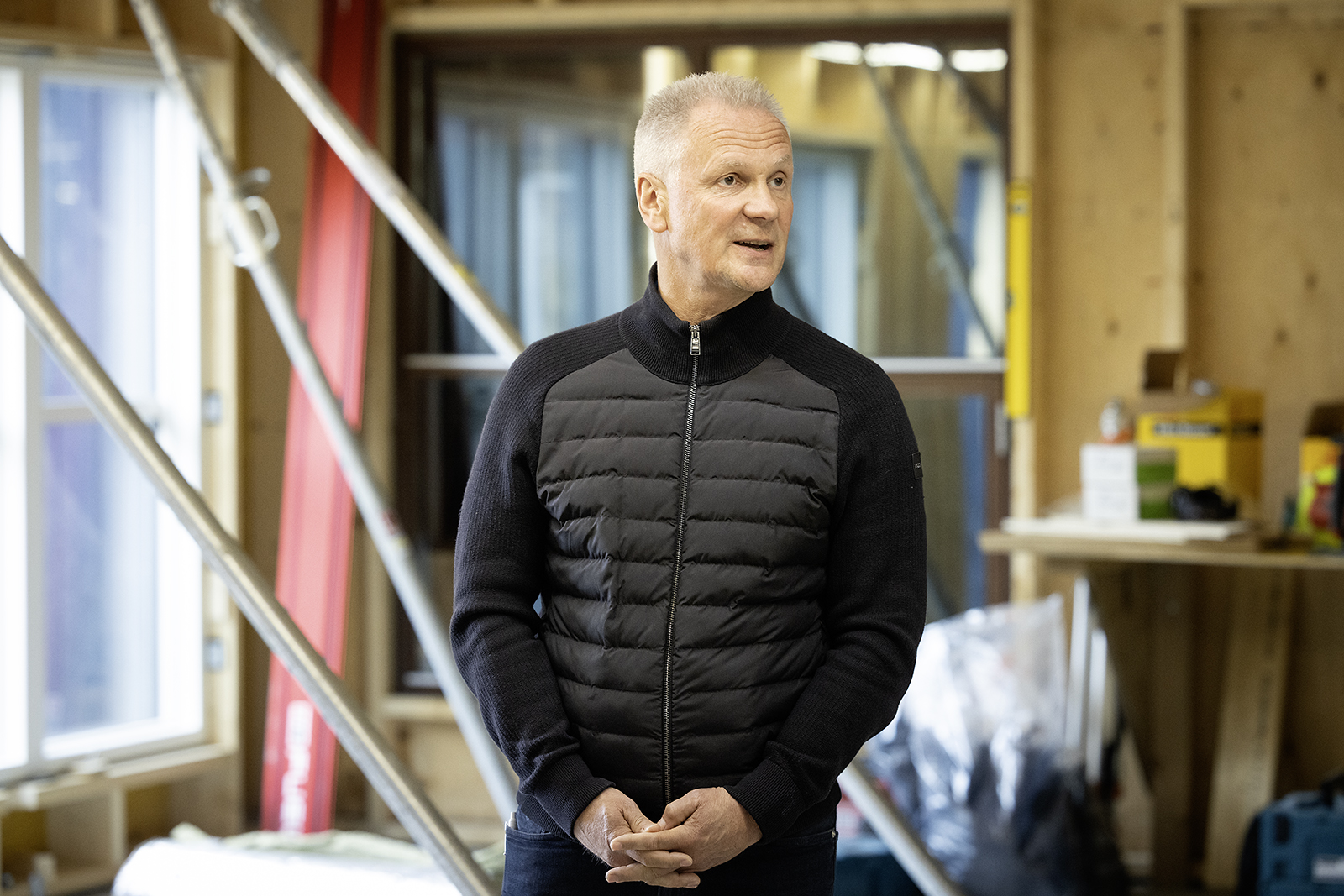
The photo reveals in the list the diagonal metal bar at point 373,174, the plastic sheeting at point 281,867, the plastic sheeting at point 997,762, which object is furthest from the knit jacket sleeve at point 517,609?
the plastic sheeting at point 997,762

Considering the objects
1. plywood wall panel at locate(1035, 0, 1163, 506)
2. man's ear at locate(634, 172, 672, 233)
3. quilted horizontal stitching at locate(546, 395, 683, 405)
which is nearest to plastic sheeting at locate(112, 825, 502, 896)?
quilted horizontal stitching at locate(546, 395, 683, 405)

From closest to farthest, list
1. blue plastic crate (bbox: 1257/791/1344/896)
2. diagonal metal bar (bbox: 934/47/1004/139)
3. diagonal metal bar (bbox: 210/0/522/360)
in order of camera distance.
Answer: diagonal metal bar (bbox: 210/0/522/360), blue plastic crate (bbox: 1257/791/1344/896), diagonal metal bar (bbox: 934/47/1004/139)

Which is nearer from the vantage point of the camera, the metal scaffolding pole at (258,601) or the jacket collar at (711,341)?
the jacket collar at (711,341)

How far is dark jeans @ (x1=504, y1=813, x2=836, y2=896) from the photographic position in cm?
130

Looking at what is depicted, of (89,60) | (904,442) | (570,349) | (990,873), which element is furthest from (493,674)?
(89,60)

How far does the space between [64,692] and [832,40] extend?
274 cm

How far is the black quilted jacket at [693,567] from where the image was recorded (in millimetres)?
1267

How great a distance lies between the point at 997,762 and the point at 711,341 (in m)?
2.10

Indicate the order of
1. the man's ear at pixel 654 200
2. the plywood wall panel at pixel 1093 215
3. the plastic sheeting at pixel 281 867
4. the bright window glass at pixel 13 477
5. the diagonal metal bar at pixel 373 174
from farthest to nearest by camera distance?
1. the plywood wall panel at pixel 1093 215
2. the bright window glass at pixel 13 477
3. the plastic sheeting at pixel 281 867
4. the diagonal metal bar at pixel 373 174
5. the man's ear at pixel 654 200

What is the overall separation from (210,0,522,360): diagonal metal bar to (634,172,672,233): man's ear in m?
0.62

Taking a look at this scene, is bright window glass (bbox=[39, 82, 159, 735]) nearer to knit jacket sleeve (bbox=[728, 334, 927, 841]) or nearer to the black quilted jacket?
the black quilted jacket

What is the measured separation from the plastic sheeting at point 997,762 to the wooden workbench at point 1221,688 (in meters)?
0.24

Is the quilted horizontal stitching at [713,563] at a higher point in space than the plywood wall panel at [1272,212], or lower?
lower

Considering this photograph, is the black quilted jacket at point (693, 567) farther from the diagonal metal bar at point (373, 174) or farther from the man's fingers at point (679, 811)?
the diagonal metal bar at point (373, 174)
